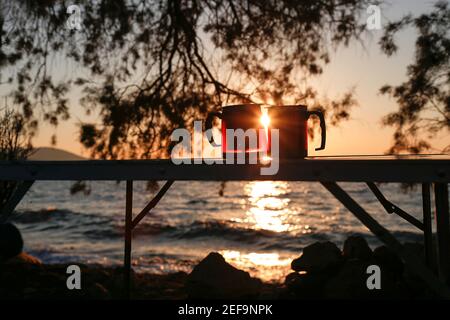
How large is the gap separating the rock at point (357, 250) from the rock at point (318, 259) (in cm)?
11

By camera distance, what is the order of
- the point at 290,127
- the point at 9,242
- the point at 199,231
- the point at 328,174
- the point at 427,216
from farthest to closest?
the point at 199,231 < the point at 9,242 < the point at 427,216 < the point at 290,127 < the point at 328,174

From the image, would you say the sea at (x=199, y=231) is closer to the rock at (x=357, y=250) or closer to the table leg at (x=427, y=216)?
the rock at (x=357, y=250)

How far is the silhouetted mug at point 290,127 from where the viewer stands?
81.7 inches

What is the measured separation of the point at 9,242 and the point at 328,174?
575 cm

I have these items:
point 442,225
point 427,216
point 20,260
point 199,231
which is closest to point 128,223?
point 442,225

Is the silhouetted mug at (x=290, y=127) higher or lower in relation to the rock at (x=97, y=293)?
higher

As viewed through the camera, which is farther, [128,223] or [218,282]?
[218,282]

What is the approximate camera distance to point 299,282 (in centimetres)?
523

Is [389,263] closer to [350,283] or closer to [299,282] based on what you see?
[350,283]

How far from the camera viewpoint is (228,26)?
5.32 m

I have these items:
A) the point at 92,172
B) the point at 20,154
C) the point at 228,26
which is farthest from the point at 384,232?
the point at 20,154

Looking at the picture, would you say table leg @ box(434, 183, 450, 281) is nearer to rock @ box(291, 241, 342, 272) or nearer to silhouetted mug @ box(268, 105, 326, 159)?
silhouetted mug @ box(268, 105, 326, 159)

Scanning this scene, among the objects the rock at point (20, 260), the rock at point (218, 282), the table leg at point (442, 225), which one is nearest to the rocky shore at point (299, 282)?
the rock at point (218, 282)
